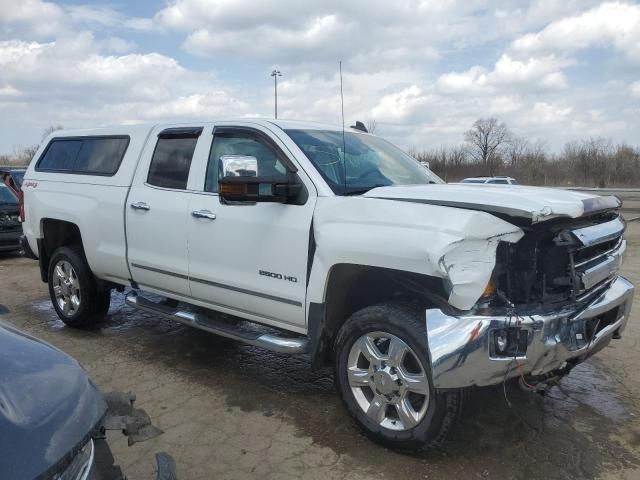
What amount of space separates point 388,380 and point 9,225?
375 inches

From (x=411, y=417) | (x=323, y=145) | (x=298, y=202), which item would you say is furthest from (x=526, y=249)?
(x=323, y=145)

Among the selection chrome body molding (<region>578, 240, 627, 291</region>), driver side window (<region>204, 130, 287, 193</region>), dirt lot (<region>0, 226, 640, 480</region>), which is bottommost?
dirt lot (<region>0, 226, 640, 480</region>)

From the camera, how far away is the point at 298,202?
12.0ft

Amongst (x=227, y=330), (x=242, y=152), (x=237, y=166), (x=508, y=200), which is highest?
(x=242, y=152)

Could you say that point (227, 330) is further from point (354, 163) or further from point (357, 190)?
point (354, 163)

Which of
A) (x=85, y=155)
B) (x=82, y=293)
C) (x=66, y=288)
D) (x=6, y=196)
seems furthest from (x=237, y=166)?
(x=6, y=196)

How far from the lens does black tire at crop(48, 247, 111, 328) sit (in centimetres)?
549

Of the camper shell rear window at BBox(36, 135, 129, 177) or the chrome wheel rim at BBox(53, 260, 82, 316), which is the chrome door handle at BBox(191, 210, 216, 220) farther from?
the chrome wheel rim at BBox(53, 260, 82, 316)

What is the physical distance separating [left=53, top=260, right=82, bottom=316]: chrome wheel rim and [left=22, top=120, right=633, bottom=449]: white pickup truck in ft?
2.28

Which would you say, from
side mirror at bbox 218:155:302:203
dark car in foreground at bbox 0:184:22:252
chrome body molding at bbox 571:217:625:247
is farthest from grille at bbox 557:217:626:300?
dark car in foreground at bbox 0:184:22:252

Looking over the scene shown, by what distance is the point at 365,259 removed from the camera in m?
3.19

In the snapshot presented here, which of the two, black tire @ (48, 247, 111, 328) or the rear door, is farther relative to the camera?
black tire @ (48, 247, 111, 328)

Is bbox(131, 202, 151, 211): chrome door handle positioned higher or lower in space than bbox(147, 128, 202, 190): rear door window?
lower

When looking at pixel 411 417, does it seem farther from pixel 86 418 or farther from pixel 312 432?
pixel 86 418
